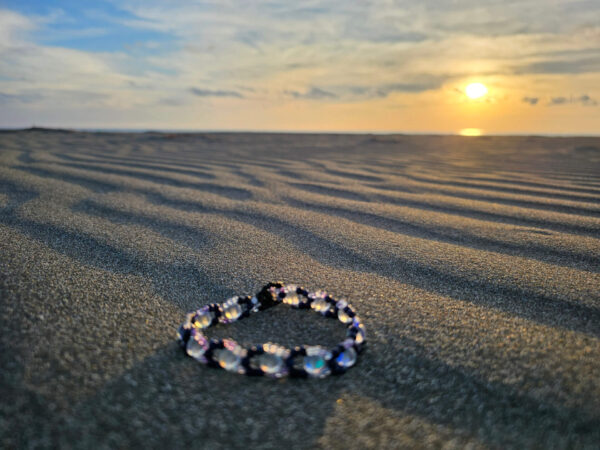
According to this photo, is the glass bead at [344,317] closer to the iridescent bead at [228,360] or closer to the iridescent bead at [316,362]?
the iridescent bead at [316,362]

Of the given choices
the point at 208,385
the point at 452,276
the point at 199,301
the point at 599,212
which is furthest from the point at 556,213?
the point at 208,385

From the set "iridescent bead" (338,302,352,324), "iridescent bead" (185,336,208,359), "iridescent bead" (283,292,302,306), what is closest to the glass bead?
"iridescent bead" (338,302,352,324)

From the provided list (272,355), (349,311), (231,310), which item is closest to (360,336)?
(349,311)

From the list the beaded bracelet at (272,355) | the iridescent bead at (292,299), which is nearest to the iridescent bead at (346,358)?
the beaded bracelet at (272,355)

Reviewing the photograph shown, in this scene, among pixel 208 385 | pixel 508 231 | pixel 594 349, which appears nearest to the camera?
pixel 208 385

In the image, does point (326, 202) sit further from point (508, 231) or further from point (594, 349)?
point (594, 349)

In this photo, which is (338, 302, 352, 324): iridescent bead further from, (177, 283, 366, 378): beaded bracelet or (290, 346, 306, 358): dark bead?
(290, 346, 306, 358): dark bead
